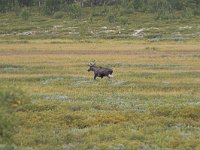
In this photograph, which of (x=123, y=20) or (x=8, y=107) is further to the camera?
(x=123, y=20)

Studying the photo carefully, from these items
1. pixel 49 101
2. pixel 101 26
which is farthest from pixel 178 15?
pixel 49 101

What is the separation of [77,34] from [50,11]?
57.5m

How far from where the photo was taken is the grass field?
23562mm

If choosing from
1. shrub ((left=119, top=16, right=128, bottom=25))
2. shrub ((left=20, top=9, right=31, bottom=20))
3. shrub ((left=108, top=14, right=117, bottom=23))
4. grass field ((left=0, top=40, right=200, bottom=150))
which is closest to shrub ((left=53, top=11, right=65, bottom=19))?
shrub ((left=20, top=9, right=31, bottom=20))

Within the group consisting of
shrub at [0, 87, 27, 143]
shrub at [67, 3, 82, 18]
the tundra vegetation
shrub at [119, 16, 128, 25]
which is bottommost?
shrub at [119, 16, 128, 25]

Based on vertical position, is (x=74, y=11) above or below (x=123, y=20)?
above

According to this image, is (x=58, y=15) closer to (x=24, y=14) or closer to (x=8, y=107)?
(x=24, y=14)

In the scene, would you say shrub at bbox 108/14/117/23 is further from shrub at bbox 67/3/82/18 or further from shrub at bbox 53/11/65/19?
shrub at bbox 53/11/65/19

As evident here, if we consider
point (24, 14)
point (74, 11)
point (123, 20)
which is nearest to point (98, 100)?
point (123, 20)

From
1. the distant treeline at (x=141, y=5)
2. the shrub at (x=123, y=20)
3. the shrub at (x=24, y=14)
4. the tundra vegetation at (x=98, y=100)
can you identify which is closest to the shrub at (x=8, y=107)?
the tundra vegetation at (x=98, y=100)

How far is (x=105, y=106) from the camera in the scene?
31.3 m

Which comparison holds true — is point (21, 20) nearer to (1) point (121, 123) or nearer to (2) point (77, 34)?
(2) point (77, 34)

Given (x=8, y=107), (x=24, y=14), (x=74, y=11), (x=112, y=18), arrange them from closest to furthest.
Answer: (x=8, y=107) < (x=112, y=18) < (x=24, y=14) < (x=74, y=11)

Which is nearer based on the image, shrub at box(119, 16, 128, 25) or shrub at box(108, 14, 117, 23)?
shrub at box(119, 16, 128, 25)
